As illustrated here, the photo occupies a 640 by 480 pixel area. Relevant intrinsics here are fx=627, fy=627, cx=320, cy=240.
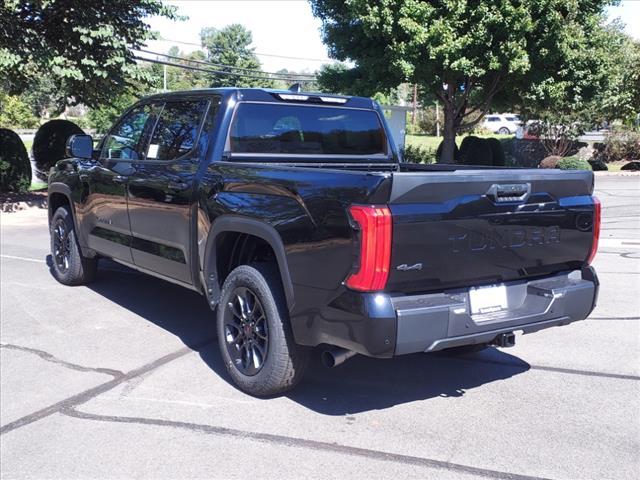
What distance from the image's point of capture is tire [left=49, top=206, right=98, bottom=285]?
6992 mm

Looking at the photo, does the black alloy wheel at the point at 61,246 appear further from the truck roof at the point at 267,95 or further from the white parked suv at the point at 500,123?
the white parked suv at the point at 500,123

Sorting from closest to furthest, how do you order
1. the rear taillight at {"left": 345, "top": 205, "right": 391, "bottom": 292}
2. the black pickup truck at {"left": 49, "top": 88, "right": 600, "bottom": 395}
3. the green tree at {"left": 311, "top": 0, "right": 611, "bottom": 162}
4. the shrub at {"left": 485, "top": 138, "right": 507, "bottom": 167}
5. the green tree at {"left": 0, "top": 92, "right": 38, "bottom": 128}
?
the rear taillight at {"left": 345, "top": 205, "right": 391, "bottom": 292}
the black pickup truck at {"left": 49, "top": 88, "right": 600, "bottom": 395}
the green tree at {"left": 311, "top": 0, "right": 611, "bottom": 162}
the shrub at {"left": 485, "top": 138, "right": 507, "bottom": 167}
the green tree at {"left": 0, "top": 92, "right": 38, "bottom": 128}

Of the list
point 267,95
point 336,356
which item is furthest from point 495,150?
point 336,356

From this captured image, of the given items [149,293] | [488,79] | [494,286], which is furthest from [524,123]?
[494,286]

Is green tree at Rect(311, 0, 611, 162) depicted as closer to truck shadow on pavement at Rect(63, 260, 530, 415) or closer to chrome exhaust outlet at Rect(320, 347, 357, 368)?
truck shadow on pavement at Rect(63, 260, 530, 415)

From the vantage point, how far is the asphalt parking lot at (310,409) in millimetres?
3377

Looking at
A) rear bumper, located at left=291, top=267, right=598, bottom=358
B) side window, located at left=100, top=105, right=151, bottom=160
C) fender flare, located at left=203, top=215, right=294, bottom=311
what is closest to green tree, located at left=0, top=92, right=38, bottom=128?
side window, located at left=100, top=105, right=151, bottom=160

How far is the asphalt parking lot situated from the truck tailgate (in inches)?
35.6

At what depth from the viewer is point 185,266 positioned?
4.92 metres

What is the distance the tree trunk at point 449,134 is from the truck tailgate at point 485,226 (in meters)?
18.4

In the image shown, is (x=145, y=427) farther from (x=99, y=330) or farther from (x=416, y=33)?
(x=416, y=33)

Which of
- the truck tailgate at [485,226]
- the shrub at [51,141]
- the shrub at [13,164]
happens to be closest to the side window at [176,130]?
the truck tailgate at [485,226]

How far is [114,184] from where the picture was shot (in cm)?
584

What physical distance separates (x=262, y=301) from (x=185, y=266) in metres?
1.14
